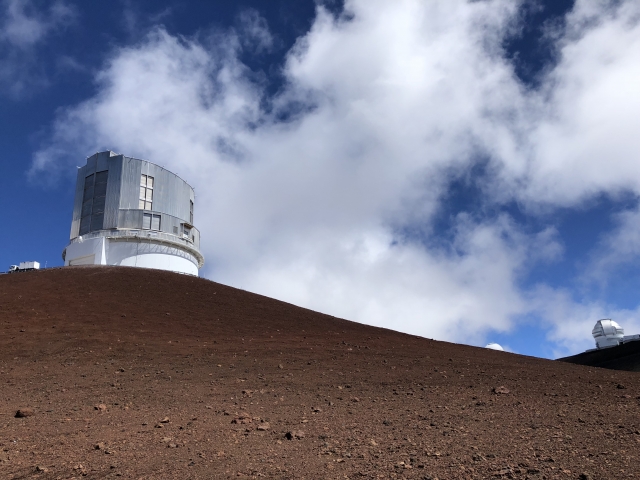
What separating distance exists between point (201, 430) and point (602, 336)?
Result: 1267 inches

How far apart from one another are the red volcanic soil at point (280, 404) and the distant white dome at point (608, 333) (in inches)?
810

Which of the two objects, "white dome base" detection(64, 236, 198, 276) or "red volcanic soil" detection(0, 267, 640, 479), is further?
"white dome base" detection(64, 236, 198, 276)

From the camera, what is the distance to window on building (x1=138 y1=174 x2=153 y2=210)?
31.4 m

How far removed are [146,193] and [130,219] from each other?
2136 mm

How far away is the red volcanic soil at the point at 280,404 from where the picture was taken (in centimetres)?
638

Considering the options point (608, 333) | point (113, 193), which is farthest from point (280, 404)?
point (608, 333)

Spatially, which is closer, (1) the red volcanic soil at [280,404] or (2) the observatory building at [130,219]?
(1) the red volcanic soil at [280,404]

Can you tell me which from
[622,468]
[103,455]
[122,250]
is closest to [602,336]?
[122,250]

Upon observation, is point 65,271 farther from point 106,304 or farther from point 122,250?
point 106,304

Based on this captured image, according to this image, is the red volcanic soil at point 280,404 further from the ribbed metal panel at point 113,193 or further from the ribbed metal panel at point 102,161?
the ribbed metal panel at point 102,161

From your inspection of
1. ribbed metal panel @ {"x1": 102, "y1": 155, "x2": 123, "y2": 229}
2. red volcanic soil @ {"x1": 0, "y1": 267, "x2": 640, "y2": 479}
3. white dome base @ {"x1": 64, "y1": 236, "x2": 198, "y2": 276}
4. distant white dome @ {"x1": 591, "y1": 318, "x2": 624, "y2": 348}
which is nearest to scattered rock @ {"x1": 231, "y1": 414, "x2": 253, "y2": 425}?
red volcanic soil @ {"x1": 0, "y1": 267, "x2": 640, "y2": 479}

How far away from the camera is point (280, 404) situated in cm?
940

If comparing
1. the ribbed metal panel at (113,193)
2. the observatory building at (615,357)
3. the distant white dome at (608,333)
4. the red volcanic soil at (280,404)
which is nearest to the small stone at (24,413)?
the red volcanic soil at (280,404)

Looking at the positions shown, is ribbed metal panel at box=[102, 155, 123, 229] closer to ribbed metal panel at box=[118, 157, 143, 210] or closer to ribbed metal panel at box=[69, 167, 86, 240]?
ribbed metal panel at box=[118, 157, 143, 210]
